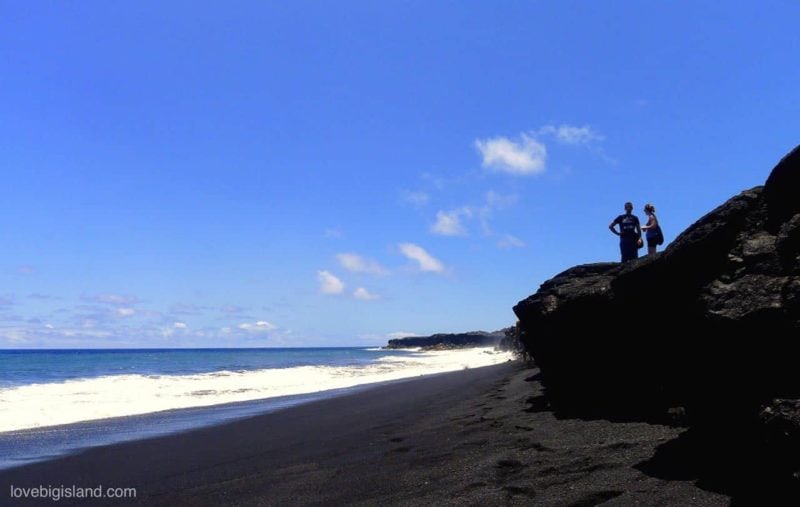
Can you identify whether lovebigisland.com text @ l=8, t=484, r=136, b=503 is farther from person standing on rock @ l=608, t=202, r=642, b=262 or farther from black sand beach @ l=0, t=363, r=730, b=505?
person standing on rock @ l=608, t=202, r=642, b=262

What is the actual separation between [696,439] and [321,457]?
543 centimetres

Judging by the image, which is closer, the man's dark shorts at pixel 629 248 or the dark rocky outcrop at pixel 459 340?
the man's dark shorts at pixel 629 248

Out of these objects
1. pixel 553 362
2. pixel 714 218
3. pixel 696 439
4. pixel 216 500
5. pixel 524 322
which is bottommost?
pixel 216 500

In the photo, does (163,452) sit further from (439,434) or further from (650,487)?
(650,487)

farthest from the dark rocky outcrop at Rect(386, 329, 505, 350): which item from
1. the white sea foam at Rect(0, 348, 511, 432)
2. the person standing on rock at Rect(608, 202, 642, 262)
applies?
the person standing on rock at Rect(608, 202, 642, 262)

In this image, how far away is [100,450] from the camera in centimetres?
1077

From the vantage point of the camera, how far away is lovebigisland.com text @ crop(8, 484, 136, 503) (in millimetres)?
7828

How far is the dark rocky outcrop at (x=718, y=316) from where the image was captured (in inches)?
189

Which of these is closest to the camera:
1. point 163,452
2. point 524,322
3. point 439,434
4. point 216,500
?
point 216,500

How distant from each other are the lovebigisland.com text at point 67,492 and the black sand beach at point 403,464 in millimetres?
144

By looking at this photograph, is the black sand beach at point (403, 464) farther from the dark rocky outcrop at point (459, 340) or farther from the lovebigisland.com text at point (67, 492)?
the dark rocky outcrop at point (459, 340)

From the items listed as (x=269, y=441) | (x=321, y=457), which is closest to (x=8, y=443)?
(x=269, y=441)

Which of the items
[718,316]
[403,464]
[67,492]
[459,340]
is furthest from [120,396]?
[459,340]

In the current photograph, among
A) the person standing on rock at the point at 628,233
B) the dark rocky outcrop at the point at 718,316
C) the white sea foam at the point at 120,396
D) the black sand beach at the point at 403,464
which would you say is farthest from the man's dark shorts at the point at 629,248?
the white sea foam at the point at 120,396
